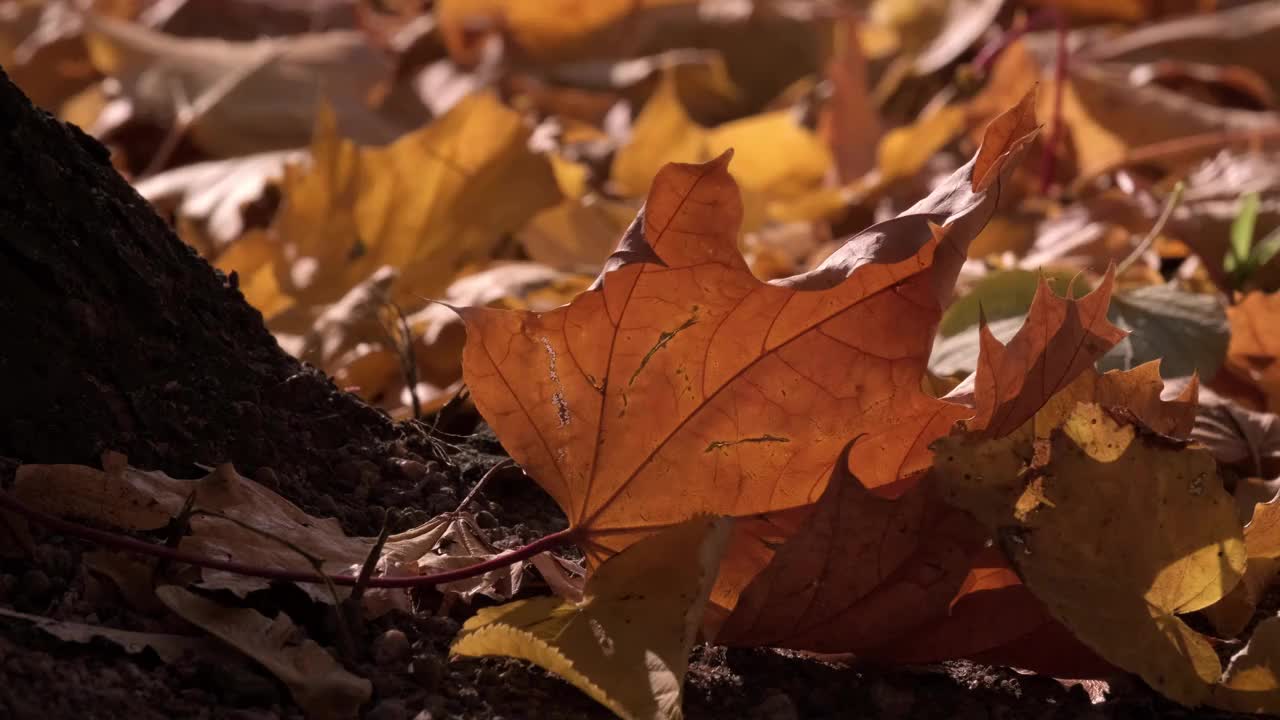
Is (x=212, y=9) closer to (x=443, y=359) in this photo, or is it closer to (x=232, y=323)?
(x=443, y=359)

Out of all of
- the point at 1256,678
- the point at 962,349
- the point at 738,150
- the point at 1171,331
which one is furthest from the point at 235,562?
the point at 738,150

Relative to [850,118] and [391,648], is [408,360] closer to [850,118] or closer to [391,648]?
[391,648]

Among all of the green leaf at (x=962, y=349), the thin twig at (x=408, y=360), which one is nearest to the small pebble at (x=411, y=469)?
the thin twig at (x=408, y=360)

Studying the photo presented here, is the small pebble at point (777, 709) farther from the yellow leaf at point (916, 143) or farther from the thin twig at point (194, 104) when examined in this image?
the thin twig at point (194, 104)

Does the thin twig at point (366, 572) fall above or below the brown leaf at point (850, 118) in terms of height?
above

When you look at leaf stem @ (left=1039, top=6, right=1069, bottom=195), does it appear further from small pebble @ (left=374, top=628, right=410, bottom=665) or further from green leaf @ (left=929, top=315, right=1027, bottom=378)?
small pebble @ (left=374, top=628, right=410, bottom=665)

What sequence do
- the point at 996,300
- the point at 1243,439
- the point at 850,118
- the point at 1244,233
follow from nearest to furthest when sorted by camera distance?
the point at 1243,439
the point at 996,300
the point at 1244,233
the point at 850,118

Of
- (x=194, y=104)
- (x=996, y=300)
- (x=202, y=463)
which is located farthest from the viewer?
(x=194, y=104)
